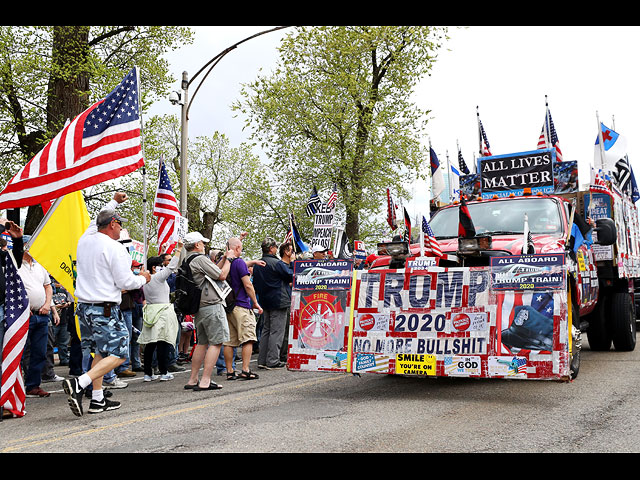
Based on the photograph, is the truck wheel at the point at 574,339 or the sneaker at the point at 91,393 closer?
the truck wheel at the point at 574,339

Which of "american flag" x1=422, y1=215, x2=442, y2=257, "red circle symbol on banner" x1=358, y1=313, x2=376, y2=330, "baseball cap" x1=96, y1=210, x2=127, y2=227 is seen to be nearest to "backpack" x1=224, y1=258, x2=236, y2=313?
"baseball cap" x1=96, y1=210, x2=127, y2=227

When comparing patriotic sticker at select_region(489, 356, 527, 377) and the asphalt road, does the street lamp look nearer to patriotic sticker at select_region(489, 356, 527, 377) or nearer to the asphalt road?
the asphalt road

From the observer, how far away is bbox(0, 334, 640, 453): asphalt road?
17.3 ft

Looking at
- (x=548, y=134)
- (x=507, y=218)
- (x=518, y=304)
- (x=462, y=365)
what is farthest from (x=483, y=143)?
(x=462, y=365)

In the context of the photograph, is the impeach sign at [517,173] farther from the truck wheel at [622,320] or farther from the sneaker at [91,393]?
the sneaker at [91,393]

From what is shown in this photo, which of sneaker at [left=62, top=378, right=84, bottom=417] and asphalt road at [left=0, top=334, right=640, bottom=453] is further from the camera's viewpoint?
sneaker at [left=62, top=378, right=84, bottom=417]

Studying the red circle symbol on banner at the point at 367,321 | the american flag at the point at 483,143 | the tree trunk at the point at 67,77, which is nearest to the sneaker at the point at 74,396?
the red circle symbol on banner at the point at 367,321

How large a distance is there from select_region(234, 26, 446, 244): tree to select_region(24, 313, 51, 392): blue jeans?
19922mm

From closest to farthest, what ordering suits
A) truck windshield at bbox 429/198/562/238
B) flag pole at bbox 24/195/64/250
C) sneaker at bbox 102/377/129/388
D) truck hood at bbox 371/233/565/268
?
truck hood at bbox 371/233/565/268, flag pole at bbox 24/195/64/250, truck windshield at bbox 429/198/562/238, sneaker at bbox 102/377/129/388

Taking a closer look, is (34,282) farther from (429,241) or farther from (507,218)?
(507,218)

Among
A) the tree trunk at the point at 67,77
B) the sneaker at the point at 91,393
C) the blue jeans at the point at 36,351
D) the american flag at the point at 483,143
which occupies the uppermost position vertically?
the tree trunk at the point at 67,77

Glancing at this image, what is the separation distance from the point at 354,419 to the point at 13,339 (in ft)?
12.2

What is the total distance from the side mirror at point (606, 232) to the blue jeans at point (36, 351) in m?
7.73

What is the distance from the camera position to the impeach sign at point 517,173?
10.5 m
